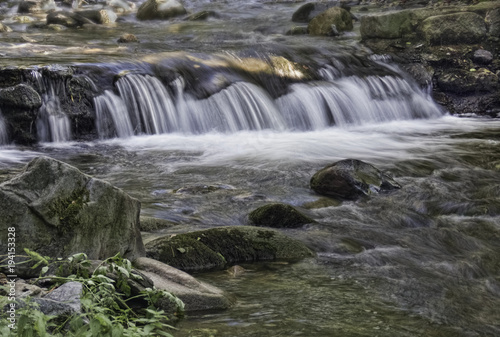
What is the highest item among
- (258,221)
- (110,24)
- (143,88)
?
(110,24)

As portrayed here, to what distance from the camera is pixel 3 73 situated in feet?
31.2

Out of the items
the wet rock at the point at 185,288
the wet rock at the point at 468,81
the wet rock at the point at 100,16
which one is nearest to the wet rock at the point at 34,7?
the wet rock at the point at 100,16

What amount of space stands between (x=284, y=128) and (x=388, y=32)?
4.73 metres

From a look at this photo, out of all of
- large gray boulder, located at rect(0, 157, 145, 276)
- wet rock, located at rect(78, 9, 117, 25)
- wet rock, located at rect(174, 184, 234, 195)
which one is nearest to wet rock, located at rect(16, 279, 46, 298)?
large gray boulder, located at rect(0, 157, 145, 276)

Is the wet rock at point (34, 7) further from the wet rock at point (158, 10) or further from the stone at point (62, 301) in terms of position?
the stone at point (62, 301)

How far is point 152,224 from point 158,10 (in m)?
15.7

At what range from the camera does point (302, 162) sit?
29.0 feet

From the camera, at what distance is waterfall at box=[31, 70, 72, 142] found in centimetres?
957

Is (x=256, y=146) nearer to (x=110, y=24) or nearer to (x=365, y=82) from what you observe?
(x=365, y=82)

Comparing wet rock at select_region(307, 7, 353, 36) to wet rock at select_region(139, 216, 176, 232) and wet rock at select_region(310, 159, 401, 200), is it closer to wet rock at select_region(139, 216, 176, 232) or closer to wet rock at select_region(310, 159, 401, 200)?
wet rock at select_region(310, 159, 401, 200)

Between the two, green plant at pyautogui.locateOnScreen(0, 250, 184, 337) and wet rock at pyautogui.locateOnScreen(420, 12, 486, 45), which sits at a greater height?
wet rock at pyautogui.locateOnScreen(420, 12, 486, 45)

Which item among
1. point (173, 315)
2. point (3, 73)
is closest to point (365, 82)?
point (3, 73)

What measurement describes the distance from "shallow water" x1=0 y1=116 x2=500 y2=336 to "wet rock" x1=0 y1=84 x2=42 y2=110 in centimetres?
60

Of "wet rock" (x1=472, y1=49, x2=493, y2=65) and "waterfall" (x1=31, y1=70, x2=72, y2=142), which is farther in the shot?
"wet rock" (x1=472, y1=49, x2=493, y2=65)
